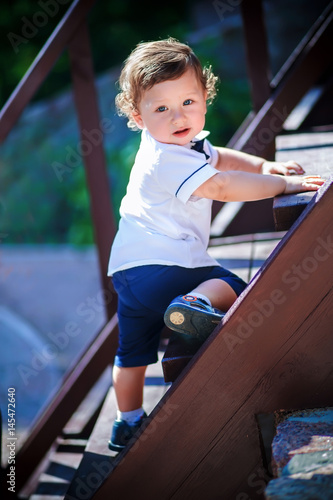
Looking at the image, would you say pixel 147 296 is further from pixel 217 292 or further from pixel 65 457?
pixel 65 457

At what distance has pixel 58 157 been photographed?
823cm

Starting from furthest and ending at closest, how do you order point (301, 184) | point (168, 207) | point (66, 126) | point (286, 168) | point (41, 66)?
point (66, 126), point (41, 66), point (286, 168), point (168, 207), point (301, 184)

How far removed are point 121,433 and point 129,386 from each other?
16 cm

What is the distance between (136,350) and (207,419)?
0.43 meters

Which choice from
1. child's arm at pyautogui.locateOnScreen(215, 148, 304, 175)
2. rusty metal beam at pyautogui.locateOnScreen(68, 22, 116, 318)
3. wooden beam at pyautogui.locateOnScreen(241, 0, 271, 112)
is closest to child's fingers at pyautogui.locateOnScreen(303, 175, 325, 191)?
child's arm at pyautogui.locateOnScreen(215, 148, 304, 175)

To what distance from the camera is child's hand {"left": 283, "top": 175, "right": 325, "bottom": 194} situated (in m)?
1.66

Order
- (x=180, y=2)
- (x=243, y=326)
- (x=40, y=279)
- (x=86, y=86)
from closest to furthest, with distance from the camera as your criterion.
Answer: (x=243, y=326)
(x=86, y=86)
(x=40, y=279)
(x=180, y=2)

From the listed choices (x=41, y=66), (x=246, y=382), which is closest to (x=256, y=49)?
(x=41, y=66)

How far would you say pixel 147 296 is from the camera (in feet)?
5.99

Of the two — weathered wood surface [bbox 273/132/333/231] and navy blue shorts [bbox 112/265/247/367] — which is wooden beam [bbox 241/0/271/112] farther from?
navy blue shorts [bbox 112/265/247/367]

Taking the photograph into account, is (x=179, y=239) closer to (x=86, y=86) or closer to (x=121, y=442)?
(x=121, y=442)

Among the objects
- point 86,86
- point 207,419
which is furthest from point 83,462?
point 86,86

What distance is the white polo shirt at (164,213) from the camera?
1.72m

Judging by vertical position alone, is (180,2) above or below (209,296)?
above
